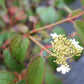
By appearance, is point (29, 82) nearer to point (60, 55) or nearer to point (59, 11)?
point (60, 55)

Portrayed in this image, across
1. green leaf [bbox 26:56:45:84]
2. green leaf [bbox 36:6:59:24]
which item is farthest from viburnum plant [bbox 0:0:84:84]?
green leaf [bbox 36:6:59:24]

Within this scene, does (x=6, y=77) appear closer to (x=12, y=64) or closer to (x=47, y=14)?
(x=12, y=64)

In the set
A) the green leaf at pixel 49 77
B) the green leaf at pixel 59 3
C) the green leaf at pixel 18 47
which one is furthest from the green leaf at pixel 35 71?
the green leaf at pixel 59 3

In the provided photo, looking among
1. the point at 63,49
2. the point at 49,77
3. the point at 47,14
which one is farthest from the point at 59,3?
the point at 63,49

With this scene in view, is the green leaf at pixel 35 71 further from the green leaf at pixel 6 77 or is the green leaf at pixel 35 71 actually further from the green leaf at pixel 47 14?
the green leaf at pixel 47 14

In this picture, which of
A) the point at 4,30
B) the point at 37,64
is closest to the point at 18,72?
the point at 37,64

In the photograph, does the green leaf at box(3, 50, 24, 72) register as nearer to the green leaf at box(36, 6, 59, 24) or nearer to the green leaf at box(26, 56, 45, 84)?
the green leaf at box(26, 56, 45, 84)
